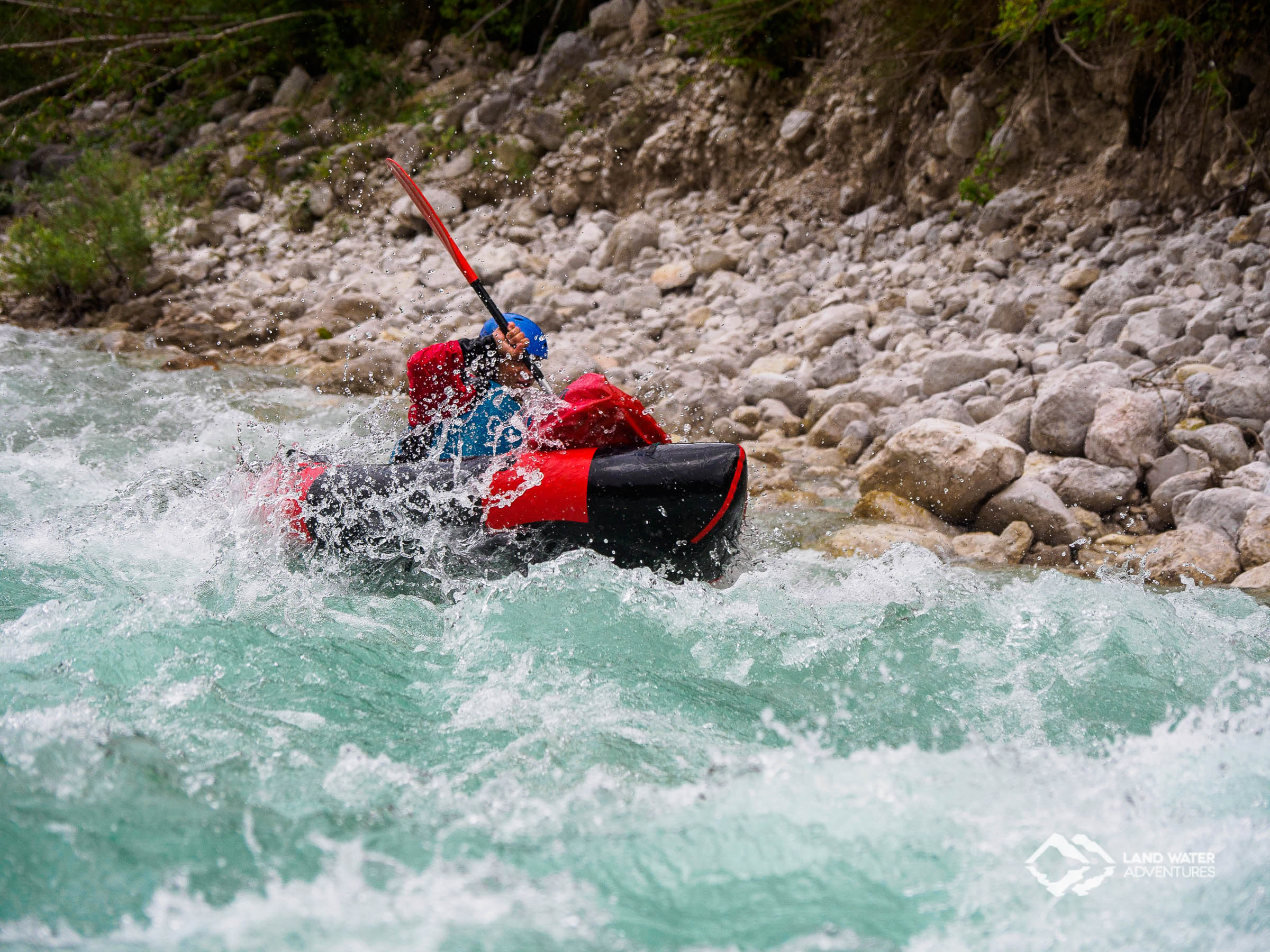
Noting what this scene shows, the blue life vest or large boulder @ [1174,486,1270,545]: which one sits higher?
the blue life vest

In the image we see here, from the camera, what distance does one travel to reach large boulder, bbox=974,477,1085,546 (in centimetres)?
422

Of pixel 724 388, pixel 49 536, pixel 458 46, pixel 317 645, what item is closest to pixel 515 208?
pixel 458 46

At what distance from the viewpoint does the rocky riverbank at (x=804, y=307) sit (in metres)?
4.43

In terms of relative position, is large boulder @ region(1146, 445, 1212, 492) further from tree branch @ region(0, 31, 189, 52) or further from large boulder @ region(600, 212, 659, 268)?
tree branch @ region(0, 31, 189, 52)

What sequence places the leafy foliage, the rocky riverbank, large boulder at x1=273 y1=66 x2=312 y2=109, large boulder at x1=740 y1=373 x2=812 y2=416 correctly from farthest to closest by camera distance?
large boulder at x1=273 y1=66 x2=312 y2=109
the leafy foliage
large boulder at x1=740 y1=373 x2=812 y2=416
the rocky riverbank

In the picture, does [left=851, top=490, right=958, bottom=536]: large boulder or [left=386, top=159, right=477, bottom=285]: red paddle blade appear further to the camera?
[left=386, top=159, right=477, bottom=285]: red paddle blade

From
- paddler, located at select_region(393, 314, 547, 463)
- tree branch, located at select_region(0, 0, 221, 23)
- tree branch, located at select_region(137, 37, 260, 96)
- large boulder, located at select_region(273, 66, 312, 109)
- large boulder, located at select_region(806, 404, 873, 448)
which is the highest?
tree branch, located at select_region(0, 0, 221, 23)

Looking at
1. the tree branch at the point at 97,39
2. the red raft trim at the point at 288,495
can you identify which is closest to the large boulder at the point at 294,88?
the tree branch at the point at 97,39

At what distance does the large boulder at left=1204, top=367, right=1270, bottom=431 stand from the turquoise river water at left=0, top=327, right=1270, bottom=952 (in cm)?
122

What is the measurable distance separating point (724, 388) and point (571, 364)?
3.44 ft

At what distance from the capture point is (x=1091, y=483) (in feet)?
14.4

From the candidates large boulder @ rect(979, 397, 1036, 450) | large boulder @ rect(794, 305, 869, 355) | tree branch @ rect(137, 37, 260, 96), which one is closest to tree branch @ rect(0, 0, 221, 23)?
tree branch @ rect(137, 37, 260, 96)

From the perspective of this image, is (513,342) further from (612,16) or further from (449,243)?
(612,16)

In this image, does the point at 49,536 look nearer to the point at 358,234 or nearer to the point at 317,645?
the point at 317,645
